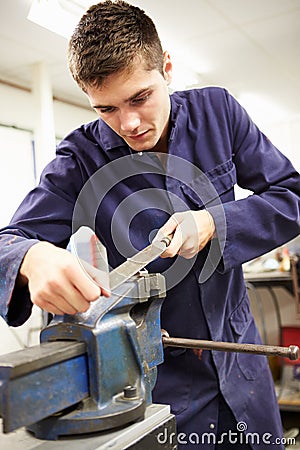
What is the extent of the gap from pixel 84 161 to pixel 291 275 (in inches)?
94.0

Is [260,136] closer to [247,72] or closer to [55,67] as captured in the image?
[55,67]

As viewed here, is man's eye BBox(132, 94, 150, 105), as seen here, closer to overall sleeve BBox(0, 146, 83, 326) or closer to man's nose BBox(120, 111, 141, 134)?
man's nose BBox(120, 111, 141, 134)

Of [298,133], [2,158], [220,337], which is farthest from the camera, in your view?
[298,133]

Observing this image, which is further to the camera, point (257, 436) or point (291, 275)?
point (291, 275)

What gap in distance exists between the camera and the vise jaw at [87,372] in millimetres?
541

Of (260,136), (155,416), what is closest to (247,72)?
(260,136)

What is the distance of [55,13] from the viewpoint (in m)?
2.74

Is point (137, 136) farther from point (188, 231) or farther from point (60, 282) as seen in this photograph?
point (60, 282)

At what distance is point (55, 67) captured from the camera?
3594 millimetres

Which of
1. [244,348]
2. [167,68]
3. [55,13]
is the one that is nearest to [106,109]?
[167,68]

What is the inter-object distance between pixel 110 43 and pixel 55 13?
2.06 meters

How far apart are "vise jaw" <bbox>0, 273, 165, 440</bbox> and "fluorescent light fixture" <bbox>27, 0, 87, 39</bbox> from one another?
7.60 ft

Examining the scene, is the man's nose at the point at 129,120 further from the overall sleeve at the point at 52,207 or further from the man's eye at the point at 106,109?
the overall sleeve at the point at 52,207

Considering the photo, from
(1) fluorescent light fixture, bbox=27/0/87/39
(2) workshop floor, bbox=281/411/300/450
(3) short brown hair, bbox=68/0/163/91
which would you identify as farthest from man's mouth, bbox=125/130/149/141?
(2) workshop floor, bbox=281/411/300/450
